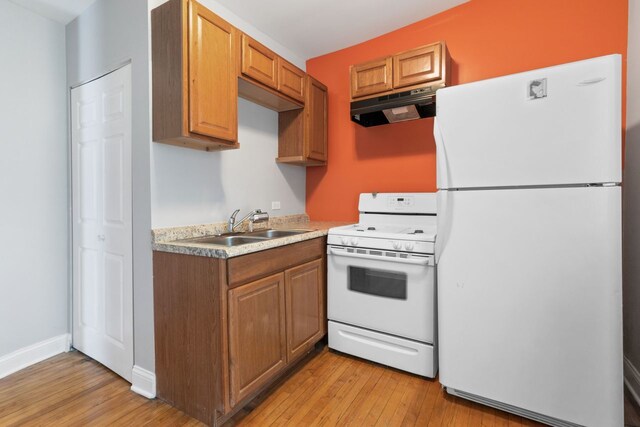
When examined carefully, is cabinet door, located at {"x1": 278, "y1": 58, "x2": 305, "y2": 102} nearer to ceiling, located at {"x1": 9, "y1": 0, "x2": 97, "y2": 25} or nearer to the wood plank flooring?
ceiling, located at {"x1": 9, "y1": 0, "x2": 97, "y2": 25}

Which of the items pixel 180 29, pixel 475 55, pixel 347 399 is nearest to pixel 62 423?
pixel 347 399

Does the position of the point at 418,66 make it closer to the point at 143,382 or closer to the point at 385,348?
the point at 385,348

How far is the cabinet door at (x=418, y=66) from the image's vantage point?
2.13 m

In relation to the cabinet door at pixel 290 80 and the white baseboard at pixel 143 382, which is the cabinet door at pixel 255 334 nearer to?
the white baseboard at pixel 143 382

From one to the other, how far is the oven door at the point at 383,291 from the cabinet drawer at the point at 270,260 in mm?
182

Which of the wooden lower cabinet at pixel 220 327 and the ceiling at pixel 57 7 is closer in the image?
the wooden lower cabinet at pixel 220 327

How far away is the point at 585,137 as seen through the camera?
1.36 metres

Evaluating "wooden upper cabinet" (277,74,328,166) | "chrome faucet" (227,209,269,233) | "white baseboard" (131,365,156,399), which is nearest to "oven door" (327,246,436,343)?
"chrome faucet" (227,209,269,233)

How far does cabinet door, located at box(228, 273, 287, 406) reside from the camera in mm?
1514

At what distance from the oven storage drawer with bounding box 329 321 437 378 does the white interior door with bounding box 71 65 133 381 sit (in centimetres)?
141

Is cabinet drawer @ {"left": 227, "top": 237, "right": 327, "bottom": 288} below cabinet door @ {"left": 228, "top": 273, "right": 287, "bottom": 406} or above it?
above

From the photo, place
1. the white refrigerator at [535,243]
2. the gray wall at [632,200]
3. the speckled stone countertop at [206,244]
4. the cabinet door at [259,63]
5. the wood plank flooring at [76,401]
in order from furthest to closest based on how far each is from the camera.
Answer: the cabinet door at [259,63] → the gray wall at [632,200] → the wood plank flooring at [76,401] → the speckled stone countertop at [206,244] → the white refrigerator at [535,243]

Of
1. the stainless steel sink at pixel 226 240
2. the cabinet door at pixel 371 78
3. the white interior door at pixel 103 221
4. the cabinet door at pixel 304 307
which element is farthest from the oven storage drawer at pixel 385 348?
the cabinet door at pixel 371 78

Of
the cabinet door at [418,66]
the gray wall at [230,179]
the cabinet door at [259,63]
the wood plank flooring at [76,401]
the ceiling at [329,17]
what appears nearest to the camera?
the wood plank flooring at [76,401]
